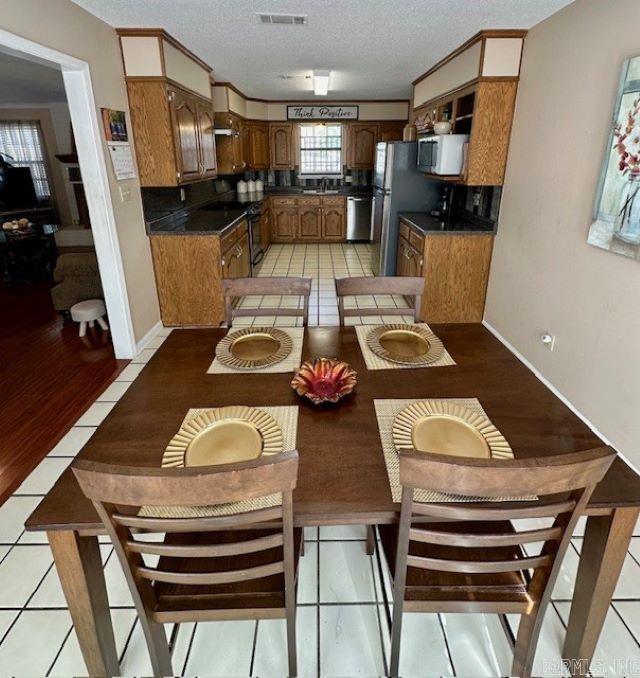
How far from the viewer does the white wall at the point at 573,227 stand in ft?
6.90

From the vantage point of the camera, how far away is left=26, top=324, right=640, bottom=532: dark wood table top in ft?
3.09

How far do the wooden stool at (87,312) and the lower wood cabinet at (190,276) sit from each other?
1.60 ft

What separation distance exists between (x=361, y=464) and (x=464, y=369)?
0.65 m

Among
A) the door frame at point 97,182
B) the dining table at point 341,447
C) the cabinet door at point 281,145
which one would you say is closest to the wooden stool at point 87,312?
the door frame at point 97,182

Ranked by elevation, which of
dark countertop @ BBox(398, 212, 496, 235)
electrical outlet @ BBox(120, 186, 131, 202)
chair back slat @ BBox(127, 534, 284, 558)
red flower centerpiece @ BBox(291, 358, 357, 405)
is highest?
electrical outlet @ BBox(120, 186, 131, 202)

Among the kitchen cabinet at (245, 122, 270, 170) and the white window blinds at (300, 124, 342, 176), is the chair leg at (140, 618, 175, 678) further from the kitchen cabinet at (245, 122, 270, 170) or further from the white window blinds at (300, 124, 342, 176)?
the white window blinds at (300, 124, 342, 176)

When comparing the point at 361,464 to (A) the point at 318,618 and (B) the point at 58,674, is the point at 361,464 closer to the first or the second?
(A) the point at 318,618

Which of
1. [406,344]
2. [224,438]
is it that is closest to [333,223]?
[406,344]

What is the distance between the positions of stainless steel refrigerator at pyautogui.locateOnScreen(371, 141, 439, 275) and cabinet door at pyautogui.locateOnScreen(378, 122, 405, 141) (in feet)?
8.68

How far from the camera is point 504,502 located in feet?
3.11

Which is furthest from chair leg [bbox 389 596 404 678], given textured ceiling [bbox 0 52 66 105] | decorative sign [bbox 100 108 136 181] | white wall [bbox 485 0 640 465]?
textured ceiling [bbox 0 52 66 105]

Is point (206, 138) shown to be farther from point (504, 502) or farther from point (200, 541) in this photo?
point (504, 502)

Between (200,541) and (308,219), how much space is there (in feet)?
23.0

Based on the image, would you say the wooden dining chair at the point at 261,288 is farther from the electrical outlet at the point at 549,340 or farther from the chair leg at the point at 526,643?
A: the electrical outlet at the point at 549,340
